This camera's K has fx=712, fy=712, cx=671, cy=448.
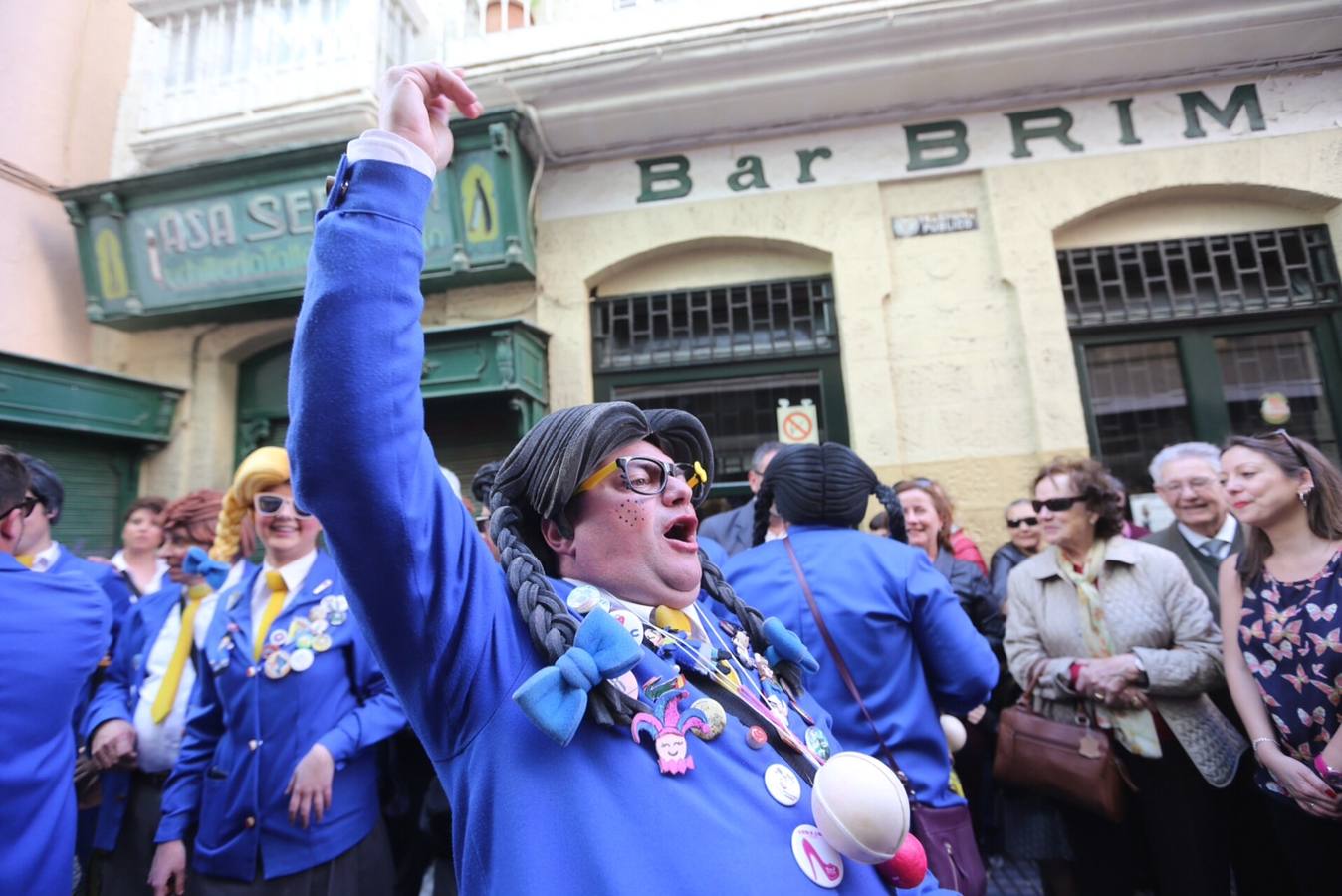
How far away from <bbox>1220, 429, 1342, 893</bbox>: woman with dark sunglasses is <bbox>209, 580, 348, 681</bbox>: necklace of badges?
318cm

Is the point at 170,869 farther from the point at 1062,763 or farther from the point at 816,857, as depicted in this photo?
the point at 1062,763

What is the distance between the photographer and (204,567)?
8.93 feet

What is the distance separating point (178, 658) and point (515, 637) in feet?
7.72

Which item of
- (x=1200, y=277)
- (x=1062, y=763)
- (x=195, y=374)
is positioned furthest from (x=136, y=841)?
(x=1200, y=277)

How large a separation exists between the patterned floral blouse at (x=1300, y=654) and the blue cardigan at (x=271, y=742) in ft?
9.82

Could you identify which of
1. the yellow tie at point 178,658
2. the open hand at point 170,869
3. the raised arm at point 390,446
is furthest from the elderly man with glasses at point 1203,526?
the yellow tie at point 178,658

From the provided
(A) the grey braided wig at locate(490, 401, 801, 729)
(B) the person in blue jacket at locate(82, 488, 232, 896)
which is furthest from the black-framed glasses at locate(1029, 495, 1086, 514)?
(B) the person in blue jacket at locate(82, 488, 232, 896)

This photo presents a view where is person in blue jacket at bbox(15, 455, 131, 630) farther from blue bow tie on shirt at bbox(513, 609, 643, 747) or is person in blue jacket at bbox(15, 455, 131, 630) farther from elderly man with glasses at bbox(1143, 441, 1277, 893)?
elderly man with glasses at bbox(1143, 441, 1277, 893)

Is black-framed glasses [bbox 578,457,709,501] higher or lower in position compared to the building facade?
lower

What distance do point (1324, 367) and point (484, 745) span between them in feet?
21.6

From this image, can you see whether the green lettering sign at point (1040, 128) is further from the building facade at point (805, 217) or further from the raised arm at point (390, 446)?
the raised arm at point (390, 446)

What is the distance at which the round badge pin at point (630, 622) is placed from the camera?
120 centimetres

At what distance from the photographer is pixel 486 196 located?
5.54 meters

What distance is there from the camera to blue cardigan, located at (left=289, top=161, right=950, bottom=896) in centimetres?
89
